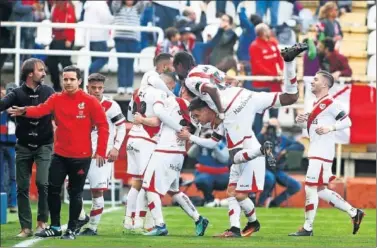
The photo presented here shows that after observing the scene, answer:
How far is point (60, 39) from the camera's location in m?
27.7

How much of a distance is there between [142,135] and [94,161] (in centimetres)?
93

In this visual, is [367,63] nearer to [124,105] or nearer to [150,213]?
[124,105]

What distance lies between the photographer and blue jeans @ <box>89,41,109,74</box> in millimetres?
27938

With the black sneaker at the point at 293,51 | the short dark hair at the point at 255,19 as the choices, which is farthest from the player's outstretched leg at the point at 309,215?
the short dark hair at the point at 255,19

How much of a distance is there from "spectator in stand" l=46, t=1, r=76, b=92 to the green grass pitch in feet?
11.1

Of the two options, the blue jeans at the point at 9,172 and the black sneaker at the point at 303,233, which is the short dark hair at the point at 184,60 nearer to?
the black sneaker at the point at 303,233

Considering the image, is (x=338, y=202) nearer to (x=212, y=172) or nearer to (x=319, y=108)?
(x=319, y=108)

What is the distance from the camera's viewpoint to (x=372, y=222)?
2262 centimetres

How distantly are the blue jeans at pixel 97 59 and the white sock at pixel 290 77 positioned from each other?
10246 mm

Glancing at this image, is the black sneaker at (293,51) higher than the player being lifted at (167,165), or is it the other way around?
the black sneaker at (293,51)

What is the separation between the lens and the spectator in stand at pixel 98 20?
28.5m

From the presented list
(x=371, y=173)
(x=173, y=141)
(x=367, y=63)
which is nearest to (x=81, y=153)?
(x=173, y=141)

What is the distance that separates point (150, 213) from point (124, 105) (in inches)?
372

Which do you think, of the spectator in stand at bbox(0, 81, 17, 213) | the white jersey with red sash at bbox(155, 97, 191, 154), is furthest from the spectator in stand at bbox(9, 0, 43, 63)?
the white jersey with red sash at bbox(155, 97, 191, 154)
